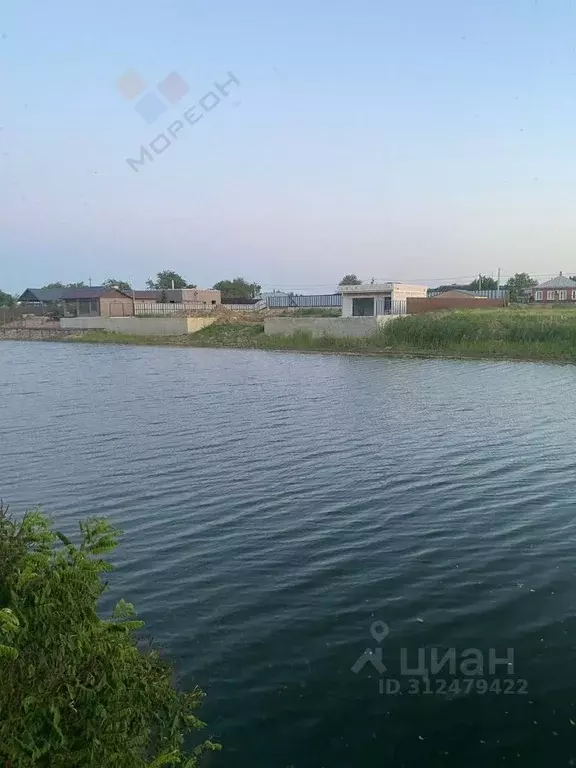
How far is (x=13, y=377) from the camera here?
31797mm

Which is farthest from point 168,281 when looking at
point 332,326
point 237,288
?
point 332,326

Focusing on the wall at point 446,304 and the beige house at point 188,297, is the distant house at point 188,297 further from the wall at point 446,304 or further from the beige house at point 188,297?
the wall at point 446,304

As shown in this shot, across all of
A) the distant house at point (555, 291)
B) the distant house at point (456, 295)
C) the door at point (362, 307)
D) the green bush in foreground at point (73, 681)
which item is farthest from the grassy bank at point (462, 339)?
the distant house at point (555, 291)

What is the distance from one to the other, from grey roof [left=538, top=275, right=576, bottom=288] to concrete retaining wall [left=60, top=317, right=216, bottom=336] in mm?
51907

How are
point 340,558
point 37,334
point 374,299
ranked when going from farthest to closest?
1. point 37,334
2. point 374,299
3. point 340,558

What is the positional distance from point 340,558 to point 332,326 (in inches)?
1627

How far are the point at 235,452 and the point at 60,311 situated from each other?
71.2m

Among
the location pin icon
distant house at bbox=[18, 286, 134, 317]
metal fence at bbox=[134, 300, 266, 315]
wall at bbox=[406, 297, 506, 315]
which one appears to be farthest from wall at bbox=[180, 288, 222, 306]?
the location pin icon

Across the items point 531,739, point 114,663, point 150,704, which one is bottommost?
point 531,739

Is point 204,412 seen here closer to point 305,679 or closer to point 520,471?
point 520,471

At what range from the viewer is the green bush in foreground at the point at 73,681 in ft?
13.5

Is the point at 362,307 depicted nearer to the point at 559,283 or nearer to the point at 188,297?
the point at 188,297

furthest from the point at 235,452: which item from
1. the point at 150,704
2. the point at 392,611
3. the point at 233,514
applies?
the point at 150,704

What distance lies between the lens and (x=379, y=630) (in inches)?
285
